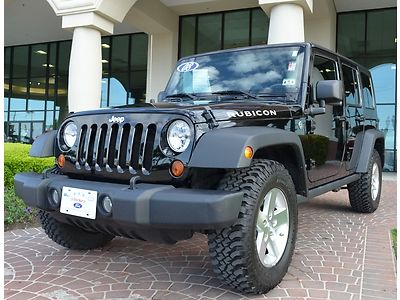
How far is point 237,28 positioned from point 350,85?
10.4 m

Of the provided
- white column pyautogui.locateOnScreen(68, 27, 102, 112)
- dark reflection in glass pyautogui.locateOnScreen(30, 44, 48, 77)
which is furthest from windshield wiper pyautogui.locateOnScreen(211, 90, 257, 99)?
dark reflection in glass pyautogui.locateOnScreen(30, 44, 48, 77)

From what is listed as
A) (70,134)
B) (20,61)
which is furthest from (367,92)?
(20,61)

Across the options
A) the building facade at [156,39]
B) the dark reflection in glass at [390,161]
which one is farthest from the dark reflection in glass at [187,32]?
the dark reflection in glass at [390,161]

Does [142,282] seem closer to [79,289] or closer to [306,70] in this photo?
[79,289]

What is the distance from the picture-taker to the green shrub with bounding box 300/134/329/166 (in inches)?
149

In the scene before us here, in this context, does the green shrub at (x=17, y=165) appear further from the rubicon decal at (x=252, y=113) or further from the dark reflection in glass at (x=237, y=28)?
the dark reflection in glass at (x=237, y=28)

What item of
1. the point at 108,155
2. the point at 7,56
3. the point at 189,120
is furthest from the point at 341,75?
the point at 7,56

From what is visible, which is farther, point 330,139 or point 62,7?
point 62,7

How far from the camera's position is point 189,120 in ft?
9.00

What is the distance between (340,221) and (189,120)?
3.46 m

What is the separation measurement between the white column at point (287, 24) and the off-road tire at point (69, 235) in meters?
6.32

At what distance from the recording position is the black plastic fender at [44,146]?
3490 mm

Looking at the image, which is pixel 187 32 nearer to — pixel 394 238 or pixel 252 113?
pixel 394 238

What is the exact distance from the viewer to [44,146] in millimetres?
3523
